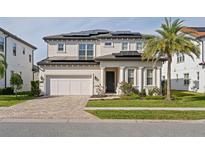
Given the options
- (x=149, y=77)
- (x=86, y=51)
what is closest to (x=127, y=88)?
(x=149, y=77)

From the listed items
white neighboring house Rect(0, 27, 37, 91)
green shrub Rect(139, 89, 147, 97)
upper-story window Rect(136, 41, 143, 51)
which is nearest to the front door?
upper-story window Rect(136, 41, 143, 51)

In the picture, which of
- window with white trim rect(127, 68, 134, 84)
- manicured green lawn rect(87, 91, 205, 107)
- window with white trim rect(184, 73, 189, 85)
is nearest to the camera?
manicured green lawn rect(87, 91, 205, 107)

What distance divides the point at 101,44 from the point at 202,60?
37.8 feet

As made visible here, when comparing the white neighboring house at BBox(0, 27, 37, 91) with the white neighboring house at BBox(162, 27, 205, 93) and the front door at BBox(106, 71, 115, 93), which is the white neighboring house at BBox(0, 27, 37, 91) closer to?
the front door at BBox(106, 71, 115, 93)

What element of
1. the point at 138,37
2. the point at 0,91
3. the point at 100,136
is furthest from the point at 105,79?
the point at 100,136

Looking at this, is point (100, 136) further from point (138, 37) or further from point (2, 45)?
point (2, 45)

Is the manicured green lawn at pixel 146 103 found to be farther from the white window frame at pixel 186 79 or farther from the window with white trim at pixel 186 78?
the window with white trim at pixel 186 78

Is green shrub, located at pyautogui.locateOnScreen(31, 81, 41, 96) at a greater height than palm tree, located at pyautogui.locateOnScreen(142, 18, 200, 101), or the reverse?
palm tree, located at pyautogui.locateOnScreen(142, 18, 200, 101)

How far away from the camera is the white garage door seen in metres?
26.9

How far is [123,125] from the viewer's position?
A: 32.5 ft

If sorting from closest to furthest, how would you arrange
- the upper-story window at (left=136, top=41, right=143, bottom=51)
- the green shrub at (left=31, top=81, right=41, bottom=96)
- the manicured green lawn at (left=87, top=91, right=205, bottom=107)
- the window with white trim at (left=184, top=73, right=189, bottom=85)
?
the manicured green lawn at (left=87, top=91, right=205, bottom=107)
the green shrub at (left=31, top=81, right=41, bottom=96)
the upper-story window at (left=136, top=41, right=143, bottom=51)
the window with white trim at (left=184, top=73, right=189, bottom=85)

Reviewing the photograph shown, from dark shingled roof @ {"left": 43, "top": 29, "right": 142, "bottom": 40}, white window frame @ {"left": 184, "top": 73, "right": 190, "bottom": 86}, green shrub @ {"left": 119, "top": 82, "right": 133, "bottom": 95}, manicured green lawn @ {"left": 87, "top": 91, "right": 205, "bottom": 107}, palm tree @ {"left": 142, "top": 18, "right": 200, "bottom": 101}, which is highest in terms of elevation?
dark shingled roof @ {"left": 43, "top": 29, "right": 142, "bottom": 40}

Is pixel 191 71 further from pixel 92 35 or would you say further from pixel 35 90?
pixel 35 90

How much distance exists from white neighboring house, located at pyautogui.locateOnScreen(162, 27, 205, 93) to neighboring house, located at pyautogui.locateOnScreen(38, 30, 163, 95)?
6.06 m
